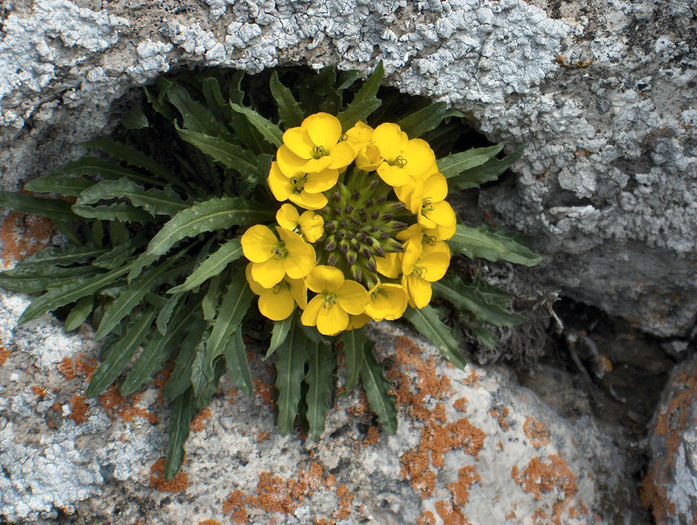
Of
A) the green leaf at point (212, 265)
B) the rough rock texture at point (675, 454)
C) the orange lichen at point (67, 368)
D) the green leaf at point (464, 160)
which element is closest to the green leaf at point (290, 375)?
the green leaf at point (212, 265)

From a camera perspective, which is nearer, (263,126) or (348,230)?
(263,126)

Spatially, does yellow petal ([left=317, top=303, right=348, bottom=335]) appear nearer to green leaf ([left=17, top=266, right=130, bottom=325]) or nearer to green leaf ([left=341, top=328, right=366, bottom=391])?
green leaf ([left=341, top=328, right=366, bottom=391])

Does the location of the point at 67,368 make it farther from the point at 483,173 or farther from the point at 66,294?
the point at 483,173

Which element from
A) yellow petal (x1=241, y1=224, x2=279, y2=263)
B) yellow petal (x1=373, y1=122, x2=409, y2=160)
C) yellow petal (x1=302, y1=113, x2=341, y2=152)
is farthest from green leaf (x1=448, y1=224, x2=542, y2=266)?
yellow petal (x1=241, y1=224, x2=279, y2=263)

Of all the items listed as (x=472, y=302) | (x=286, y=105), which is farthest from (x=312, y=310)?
(x=472, y=302)

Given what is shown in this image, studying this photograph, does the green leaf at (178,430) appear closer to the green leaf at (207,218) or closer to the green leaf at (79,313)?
the green leaf at (79,313)

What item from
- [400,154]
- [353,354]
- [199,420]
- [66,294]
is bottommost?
[199,420]
